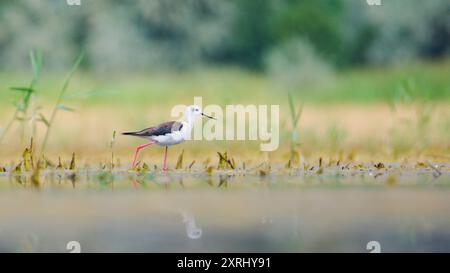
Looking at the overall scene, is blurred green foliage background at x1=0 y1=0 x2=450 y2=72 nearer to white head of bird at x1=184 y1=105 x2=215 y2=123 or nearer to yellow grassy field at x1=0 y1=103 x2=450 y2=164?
yellow grassy field at x1=0 y1=103 x2=450 y2=164

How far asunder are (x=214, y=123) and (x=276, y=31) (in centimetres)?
2118

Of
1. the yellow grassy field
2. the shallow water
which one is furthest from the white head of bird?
the yellow grassy field

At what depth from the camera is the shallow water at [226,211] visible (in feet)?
19.0

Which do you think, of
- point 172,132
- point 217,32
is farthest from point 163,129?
point 217,32

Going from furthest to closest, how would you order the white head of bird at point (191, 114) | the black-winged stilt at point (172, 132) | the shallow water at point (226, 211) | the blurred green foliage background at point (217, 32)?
the blurred green foliage background at point (217, 32), the white head of bird at point (191, 114), the black-winged stilt at point (172, 132), the shallow water at point (226, 211)

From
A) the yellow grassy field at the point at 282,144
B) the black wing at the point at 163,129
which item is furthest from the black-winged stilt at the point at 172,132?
the yellow grassy field at the point at 282,144

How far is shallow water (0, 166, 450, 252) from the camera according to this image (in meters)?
5.80

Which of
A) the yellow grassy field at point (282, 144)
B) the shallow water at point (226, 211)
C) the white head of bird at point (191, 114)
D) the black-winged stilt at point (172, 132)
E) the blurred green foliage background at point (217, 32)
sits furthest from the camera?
the blurred green foliage background at point (217, 32)

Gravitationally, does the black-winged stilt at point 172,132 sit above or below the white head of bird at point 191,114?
below

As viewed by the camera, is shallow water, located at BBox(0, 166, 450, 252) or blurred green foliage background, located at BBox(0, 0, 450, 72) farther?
blurred green foliage background, located at BBox(0, 0, 450, 72)

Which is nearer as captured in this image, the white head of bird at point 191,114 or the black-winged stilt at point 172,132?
the black-winged stilt at point 172,132

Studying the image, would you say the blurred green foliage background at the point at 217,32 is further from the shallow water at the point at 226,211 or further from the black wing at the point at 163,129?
the shallow water at the point at 226,211

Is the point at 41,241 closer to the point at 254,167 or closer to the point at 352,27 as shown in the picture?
the point at 254,167
